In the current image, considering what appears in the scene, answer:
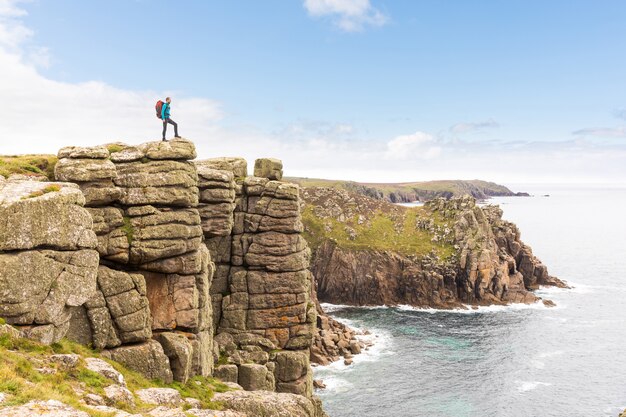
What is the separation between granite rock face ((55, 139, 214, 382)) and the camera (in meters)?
38.1

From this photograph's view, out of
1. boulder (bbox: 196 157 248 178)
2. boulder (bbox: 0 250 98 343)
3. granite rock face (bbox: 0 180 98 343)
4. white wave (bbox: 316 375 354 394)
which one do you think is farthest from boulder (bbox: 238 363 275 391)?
white wave (bbox: 316 375 354 394)

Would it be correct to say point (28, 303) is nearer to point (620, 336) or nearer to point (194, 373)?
point (194, 373)

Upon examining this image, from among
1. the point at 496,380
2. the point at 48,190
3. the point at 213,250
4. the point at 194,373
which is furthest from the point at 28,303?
the point at 496,380

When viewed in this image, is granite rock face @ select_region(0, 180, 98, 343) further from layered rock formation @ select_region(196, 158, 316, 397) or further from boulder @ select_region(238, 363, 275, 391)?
boulder @ select_region(238, 363, 275, 391)

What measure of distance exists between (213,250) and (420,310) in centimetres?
Result: 10481

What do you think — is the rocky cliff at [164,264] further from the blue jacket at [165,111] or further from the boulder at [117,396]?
the boulder at [117,396]

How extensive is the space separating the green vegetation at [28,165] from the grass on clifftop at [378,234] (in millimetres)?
132072

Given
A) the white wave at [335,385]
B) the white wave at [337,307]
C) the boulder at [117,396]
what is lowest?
the white wave at [335,385]

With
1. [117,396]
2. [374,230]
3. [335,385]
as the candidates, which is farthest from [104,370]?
[374,230]

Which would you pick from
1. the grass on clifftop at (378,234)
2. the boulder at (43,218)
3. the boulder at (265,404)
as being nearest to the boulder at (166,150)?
the boulder at (43,218)

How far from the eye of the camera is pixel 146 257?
137 feet

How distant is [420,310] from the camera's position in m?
150

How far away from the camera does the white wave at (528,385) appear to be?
303 ft

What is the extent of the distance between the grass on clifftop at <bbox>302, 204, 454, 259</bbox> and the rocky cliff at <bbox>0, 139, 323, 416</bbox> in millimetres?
110402
